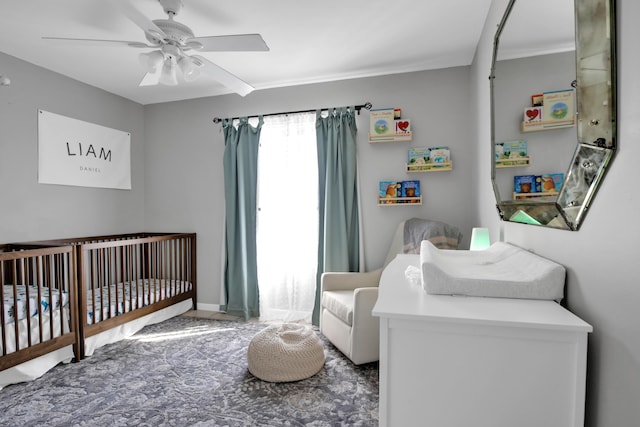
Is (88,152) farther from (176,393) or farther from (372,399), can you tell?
(372,399)

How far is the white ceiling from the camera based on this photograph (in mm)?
2062

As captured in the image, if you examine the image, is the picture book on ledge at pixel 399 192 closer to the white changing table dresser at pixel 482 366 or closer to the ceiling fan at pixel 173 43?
the ceiling fan at pixel 173 43

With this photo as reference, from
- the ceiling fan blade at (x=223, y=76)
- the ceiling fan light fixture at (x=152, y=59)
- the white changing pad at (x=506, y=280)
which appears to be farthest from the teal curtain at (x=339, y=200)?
the white changing pad at (x=506, y=280)

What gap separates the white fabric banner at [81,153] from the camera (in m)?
2.91

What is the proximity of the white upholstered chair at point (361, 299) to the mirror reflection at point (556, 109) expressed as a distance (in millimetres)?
1096

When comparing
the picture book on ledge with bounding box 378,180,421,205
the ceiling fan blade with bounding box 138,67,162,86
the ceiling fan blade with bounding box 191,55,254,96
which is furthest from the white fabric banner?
the picture book on ledge with bounding box 378,180,421,205

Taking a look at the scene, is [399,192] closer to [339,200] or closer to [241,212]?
[339,200]

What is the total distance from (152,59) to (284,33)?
0.93 meters

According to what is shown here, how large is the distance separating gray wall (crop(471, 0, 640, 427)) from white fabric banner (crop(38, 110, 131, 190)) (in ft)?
12.2

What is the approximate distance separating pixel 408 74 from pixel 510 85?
1757mm

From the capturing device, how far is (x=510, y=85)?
141cm

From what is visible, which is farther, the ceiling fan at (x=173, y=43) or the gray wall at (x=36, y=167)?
the gray wall at (x=36, y=167)

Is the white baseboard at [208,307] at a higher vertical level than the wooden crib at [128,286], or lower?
lower

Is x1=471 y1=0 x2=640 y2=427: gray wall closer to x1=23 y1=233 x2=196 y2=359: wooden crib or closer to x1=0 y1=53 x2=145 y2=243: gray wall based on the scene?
x1=23 y1=233 x2=196 y2=359: wooden crib
